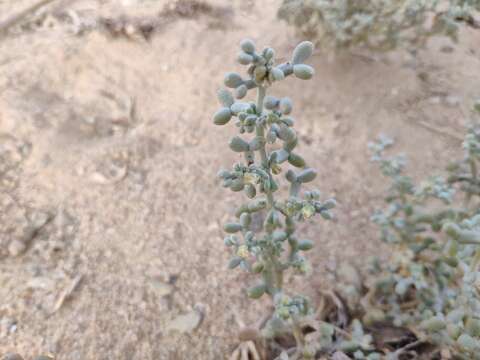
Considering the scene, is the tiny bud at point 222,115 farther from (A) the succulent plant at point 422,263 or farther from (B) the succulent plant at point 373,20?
(B) the succulent plant at point 373,20

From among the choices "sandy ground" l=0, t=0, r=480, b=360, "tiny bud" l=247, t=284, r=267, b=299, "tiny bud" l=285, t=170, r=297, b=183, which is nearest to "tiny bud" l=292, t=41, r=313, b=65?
"tiny bud" l=285, t=170, r=297, b=183

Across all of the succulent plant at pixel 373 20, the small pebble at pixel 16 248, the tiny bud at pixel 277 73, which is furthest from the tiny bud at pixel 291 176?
the succulent plant at pixel 373 20

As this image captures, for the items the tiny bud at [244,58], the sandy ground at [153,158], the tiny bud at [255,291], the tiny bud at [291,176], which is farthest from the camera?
the sandy ground at [153,158]

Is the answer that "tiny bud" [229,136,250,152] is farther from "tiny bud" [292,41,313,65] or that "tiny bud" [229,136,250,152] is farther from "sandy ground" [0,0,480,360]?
"sandy ground" [0,0,480,360]

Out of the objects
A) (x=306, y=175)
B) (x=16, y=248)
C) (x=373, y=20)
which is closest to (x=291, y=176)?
(x=306, y=175)

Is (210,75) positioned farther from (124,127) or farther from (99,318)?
(99,318)

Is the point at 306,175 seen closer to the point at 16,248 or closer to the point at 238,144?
the point at 238,144
